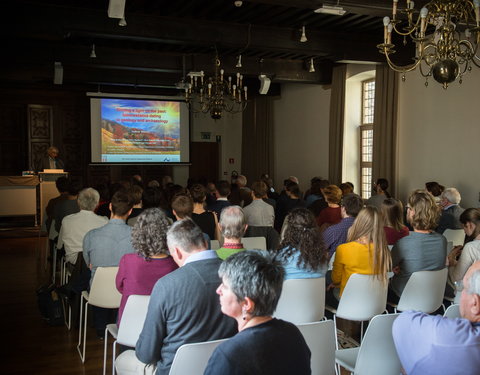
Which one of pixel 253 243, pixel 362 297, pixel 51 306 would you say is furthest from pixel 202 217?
pixel 362 297

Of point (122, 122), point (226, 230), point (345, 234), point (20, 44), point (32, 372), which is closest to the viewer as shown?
point (226, 230)

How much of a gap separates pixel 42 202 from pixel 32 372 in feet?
22.0

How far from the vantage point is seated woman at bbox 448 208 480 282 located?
3484mm

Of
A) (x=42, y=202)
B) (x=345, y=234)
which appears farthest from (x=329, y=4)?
(x=42, y=202)

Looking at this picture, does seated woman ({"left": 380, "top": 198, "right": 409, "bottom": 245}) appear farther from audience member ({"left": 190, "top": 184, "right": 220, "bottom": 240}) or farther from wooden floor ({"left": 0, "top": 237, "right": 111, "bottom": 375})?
wooden floor ({"left": 0, "top": 237, "right": 111, "bottom": 375})

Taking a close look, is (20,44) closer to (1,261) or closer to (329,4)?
(1,261)

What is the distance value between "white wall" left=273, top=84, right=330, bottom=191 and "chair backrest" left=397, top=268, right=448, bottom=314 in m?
8.53

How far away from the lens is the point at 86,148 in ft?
47.6

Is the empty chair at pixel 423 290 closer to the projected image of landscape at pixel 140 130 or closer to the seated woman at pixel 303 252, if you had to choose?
the seated woman at pixel 303 252

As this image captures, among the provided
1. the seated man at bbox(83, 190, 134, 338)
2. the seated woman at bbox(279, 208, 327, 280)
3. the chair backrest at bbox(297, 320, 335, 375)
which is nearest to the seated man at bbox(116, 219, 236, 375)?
the chair backrest at bbox(297, 320, 335, 375)

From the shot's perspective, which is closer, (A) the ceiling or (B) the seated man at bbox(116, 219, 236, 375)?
(B) the seated man at bbox(116, 219, 236, 375)

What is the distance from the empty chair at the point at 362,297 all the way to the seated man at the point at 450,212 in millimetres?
2657

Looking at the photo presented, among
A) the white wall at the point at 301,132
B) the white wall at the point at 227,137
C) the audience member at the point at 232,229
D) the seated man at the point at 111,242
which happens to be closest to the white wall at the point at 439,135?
the white wall at the point at 301,132

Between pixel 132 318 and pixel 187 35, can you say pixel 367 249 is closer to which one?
pixel 132 318
